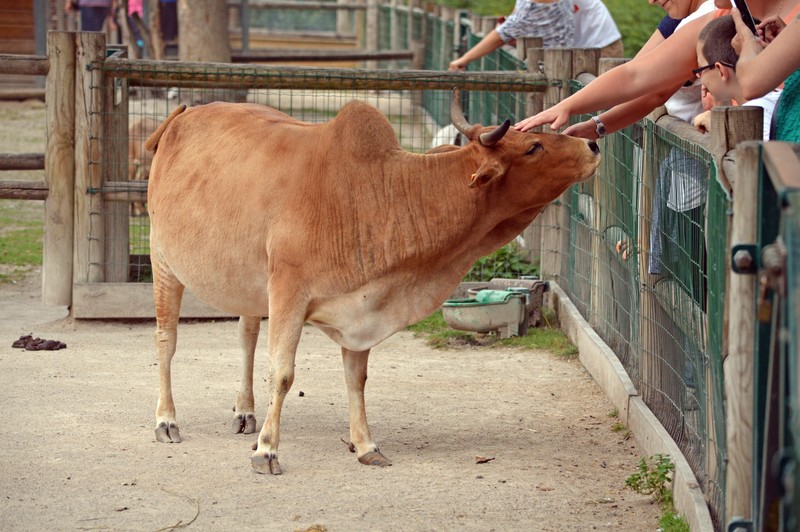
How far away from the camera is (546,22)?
10.2 meters

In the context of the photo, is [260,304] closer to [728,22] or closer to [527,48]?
[728,22]

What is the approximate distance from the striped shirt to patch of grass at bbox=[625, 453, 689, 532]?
18.2 feet

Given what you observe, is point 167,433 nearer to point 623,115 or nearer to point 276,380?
point 276,380

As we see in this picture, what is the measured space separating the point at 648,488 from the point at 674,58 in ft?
5.99

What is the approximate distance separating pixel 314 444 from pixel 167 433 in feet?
2.32


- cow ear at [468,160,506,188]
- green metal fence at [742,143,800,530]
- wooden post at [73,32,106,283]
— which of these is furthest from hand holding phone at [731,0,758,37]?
wooden post at [73,32,106,283]

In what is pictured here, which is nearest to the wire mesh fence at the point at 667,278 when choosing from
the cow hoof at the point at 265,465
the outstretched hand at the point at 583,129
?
the outstretched hand at the point at 583,129

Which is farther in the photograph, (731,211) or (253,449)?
(253,449)

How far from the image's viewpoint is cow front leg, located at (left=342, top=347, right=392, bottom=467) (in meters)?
5.62

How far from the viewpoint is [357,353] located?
5773mm

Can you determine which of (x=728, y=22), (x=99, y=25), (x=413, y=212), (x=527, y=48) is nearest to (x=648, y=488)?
(x=413, y=212)

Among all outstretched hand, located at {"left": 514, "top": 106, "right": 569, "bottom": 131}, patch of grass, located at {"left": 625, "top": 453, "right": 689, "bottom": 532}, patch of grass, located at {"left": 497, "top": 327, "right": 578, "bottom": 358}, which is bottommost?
patch of grass, located at {"left": 497, "top": 327, "right": 578, "bottom": 358}

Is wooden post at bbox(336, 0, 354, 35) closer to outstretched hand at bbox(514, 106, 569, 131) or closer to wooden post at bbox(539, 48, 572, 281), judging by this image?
wooden post at bbox(539, 48, 572, 281)

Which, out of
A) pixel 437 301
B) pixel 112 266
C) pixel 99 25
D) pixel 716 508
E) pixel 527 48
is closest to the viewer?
pixel 716 508
